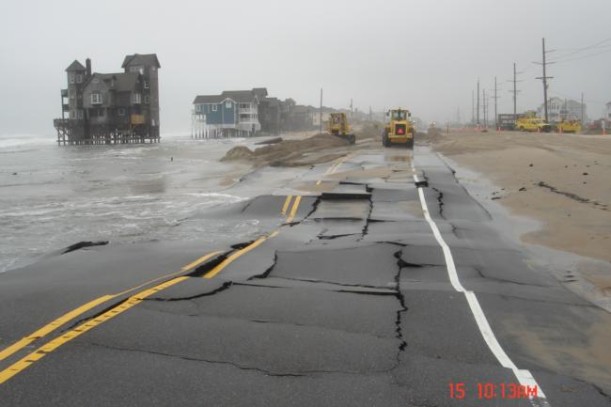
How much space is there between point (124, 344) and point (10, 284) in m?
3.56

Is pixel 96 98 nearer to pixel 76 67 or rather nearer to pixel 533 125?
pixel 76 67

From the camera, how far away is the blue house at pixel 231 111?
135m

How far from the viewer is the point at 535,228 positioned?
→ 42.6ft

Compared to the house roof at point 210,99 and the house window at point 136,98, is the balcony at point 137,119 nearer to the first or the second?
the house window at point 136,98

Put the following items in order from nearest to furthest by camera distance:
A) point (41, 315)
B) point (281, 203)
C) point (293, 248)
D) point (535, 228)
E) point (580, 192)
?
point (41, 315)
point (293, 248)
point (535, 228)
point (281, 203)
point (580, 192)

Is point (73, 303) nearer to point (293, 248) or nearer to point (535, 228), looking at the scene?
point (293, 248)

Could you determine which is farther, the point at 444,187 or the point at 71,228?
the point at 444,187

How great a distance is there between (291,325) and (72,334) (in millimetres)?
2076

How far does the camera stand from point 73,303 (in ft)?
20.6

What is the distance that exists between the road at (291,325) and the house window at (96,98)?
98.7 metres

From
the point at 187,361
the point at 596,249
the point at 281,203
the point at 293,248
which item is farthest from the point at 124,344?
the point at 281,203

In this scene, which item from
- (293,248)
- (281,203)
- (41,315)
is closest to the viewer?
(41,315)
